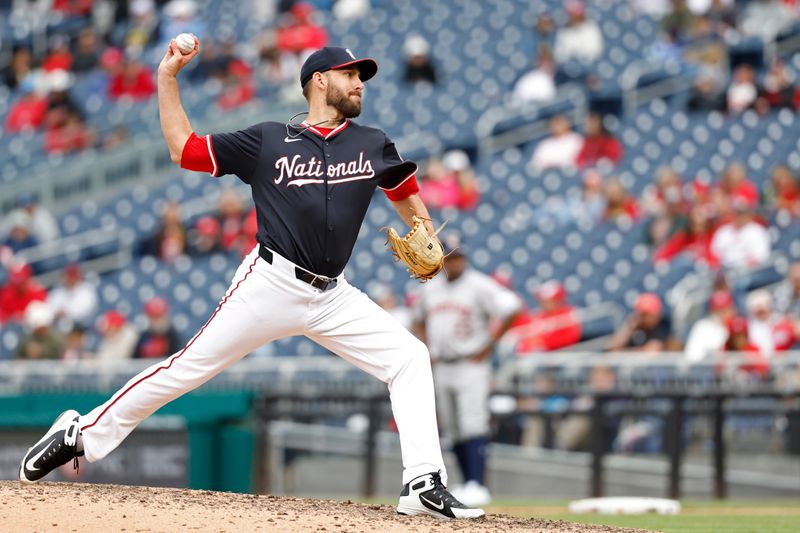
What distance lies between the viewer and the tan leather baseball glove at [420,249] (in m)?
5.26

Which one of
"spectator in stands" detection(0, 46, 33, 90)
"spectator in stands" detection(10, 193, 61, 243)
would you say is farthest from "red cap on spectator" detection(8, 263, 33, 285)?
"spectator in stands" detection(0, 46, 33, 90)

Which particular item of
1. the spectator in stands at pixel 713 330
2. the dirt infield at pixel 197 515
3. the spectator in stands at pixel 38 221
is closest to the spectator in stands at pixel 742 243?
the spectator in stands at pixel 713 330

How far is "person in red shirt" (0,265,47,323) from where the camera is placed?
46.4ft

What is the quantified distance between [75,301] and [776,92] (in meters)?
7.42

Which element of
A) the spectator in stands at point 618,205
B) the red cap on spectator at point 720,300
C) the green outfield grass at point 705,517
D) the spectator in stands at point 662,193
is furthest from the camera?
the spectator in stands at point 618,205

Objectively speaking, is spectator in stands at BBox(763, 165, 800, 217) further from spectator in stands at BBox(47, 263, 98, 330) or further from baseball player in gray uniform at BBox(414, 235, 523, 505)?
spectator in stands at BBox(47, 263, 98, 330)

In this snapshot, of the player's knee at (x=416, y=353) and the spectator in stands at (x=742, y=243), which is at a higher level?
the spectator in stands at (x=742, y=243)

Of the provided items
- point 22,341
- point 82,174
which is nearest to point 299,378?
point 22,341

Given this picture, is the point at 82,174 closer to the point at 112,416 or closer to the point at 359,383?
the point at 359,383

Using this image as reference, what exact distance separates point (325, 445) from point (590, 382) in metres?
2.03

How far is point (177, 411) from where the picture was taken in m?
9.83

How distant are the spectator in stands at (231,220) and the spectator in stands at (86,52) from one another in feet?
16.4

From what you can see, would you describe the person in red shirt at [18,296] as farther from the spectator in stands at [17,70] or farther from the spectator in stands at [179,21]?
the spectator in stands at [17,70]

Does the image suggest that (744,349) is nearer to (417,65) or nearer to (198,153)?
(198,153)
